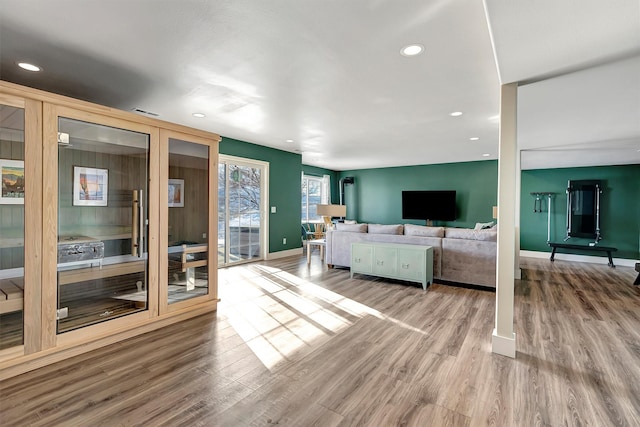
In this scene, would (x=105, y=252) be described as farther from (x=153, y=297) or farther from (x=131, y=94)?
(x=131, y=94)

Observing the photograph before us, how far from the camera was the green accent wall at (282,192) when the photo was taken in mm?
6602

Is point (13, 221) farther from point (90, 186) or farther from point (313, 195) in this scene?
point (313, 195)

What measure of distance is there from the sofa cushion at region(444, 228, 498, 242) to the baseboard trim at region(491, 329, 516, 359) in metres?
2.25

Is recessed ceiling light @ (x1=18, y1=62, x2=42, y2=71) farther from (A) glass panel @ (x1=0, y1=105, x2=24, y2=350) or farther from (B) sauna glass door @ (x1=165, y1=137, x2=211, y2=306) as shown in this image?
(B) sauna glass door @ (x1=165, y1=137, x2=211, y2=306)

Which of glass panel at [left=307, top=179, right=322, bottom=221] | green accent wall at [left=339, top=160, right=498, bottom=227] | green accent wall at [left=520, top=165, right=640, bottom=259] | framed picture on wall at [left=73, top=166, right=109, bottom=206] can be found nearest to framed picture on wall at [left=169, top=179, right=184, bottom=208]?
framed picture on wall at [left=73, top=166, right=109, bottom=206]

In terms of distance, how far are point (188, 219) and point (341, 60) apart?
7.66 ft

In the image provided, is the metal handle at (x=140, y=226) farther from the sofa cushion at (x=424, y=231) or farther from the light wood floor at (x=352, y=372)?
the sofa cushion at (x=424, y=231)

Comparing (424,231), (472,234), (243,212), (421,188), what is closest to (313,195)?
(421,188)

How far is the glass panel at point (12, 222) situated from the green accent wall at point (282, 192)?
3.99 m

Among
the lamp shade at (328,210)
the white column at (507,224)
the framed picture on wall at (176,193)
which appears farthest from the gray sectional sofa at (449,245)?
the framed picture on wall at (176,193)

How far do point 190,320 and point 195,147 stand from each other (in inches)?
75.4

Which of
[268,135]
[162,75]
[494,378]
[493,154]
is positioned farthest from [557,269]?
[162,75]

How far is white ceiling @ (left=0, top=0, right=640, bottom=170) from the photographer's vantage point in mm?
1851

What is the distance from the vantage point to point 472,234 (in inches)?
186
